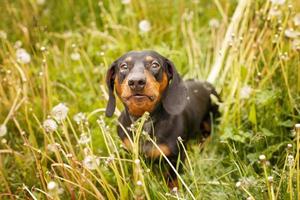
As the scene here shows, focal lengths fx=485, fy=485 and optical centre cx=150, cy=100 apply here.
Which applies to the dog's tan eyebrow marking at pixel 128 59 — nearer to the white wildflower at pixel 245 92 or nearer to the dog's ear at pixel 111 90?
the dog's ear at pixel 111 90

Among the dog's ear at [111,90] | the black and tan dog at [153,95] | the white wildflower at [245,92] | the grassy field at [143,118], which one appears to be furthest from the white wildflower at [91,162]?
the white wildflower at [245,92]

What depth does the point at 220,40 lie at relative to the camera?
4.14 meters

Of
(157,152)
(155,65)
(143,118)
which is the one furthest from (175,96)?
(143,118)

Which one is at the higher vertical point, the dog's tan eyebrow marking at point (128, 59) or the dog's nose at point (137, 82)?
the dog's tan eyebrow marking at point (128, 59)

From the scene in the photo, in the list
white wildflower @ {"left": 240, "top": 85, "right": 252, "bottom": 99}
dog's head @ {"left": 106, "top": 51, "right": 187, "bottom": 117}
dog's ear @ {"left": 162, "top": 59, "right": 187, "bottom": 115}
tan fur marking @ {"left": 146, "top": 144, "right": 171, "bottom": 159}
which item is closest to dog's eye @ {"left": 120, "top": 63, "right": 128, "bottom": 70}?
dog's head @ {"left": 106, "top": 51, "right": 187, "bottom": 117}

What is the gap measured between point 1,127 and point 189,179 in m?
1.25

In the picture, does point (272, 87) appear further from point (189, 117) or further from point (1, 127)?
point (1, 127)

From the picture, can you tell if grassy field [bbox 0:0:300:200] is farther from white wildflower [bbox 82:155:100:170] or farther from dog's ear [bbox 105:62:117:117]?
dog's ear [bbox 105:62:117:117]

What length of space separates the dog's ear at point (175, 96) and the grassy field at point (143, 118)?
0.22 metres

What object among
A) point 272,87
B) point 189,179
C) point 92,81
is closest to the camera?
point 189,179

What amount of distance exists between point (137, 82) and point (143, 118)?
32 centimetres

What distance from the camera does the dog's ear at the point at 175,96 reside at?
2.76 metres

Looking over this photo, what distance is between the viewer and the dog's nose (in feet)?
8.13

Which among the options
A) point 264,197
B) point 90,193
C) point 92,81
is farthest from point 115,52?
point 264,197
